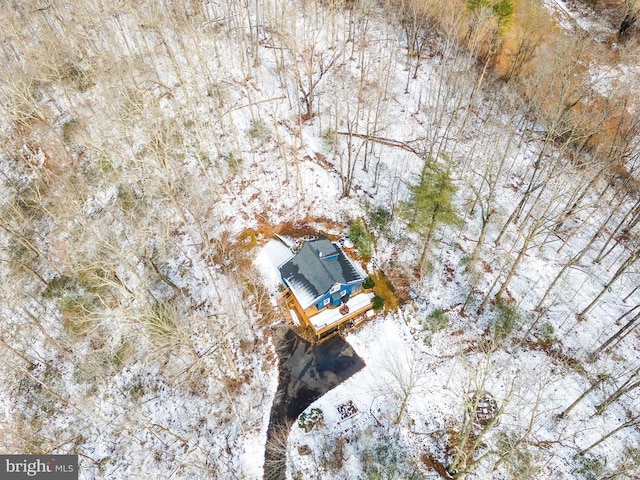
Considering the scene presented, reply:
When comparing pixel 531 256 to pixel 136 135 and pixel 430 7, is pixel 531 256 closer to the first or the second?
pixel 430 7

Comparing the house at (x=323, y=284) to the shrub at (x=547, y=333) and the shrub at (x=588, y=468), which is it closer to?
the shrub at (x=547, y=333)

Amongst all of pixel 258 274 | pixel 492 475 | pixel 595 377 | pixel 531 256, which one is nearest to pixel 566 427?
pixel 595 377

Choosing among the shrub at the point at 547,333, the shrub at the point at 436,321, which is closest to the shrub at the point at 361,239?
the shrub at the point at 436,321

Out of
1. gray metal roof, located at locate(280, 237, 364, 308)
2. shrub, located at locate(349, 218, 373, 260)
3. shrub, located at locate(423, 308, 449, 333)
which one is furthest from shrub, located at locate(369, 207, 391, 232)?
shrub, located at locate(423, 308, 449, 333)

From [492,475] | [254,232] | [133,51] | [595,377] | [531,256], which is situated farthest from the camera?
[133,51]

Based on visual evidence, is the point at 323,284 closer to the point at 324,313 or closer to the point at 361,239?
the point at 324,313

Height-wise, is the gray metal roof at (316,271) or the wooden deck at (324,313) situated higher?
the gray metal roof at (316,271)

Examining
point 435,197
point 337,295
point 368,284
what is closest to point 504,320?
point 368,284
